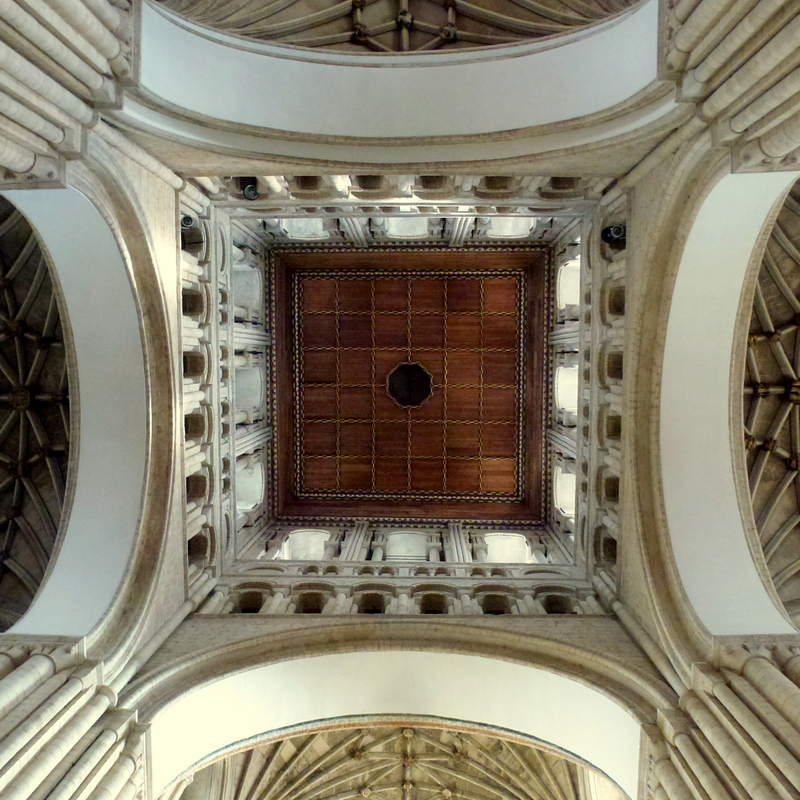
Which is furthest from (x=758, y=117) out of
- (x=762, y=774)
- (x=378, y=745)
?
(x=378, y=745)

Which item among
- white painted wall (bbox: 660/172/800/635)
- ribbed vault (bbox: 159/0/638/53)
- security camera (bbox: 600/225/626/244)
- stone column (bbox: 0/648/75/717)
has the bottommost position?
stone column (bbox: 0/648/75/717)

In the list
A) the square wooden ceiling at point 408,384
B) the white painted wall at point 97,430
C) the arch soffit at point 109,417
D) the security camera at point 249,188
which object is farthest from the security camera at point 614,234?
the white painted wall at point 97,430

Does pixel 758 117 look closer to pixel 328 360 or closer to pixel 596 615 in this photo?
pixel 596 615

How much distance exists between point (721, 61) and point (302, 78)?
649cm

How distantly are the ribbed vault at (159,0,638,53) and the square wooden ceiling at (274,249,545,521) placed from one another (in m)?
6.19

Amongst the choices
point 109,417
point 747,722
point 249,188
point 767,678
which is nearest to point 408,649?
point 747,722

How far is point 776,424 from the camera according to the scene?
448 inches

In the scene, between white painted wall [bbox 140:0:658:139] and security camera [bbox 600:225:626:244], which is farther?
security camera [bbox 600:225:626:244]

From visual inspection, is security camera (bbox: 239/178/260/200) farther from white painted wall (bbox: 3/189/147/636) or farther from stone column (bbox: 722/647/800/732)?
stone column (bbox: 722/647/800/732)

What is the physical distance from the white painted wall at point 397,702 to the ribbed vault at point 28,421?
18.5 feet

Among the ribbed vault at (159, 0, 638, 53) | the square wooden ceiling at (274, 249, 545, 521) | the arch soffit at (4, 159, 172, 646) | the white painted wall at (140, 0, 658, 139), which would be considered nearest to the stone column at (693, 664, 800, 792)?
the white painted wall at (140, 0, 658, 139)

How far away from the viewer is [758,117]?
20.6ft

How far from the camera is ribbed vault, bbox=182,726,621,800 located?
13.9 m

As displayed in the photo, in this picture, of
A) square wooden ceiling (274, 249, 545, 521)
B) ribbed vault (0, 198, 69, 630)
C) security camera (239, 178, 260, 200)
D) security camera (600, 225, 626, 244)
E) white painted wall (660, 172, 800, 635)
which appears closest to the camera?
white painted wall (660, 172, 800, 635)
